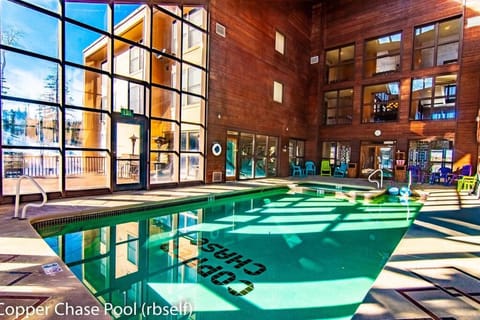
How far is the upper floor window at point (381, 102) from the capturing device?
37.8 feet

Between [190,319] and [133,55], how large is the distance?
7.01m

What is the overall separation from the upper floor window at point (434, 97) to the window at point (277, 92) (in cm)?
557

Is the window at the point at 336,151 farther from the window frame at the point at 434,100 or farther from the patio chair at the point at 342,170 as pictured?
the window frame at the point at 434,100

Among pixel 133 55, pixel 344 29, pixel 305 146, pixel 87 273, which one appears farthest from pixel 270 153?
pixel 87 273

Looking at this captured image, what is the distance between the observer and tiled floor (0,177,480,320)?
6.10 ft

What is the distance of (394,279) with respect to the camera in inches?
94.3

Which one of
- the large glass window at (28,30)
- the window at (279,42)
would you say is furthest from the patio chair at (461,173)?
the large glass window at (28,30)

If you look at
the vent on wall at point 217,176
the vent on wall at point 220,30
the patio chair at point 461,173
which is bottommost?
the vent on wall at point 217,176

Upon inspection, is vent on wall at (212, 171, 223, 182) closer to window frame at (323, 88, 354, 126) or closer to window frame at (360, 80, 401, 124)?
window frame at (323, 88, 354, 126)

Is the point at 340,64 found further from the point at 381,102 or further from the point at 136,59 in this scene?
the point at 136,59

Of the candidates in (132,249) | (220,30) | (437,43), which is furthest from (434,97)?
(132,249)

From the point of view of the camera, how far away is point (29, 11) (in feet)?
17.6

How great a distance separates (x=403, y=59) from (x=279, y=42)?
543 cm

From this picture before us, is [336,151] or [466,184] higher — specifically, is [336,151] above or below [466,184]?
above
